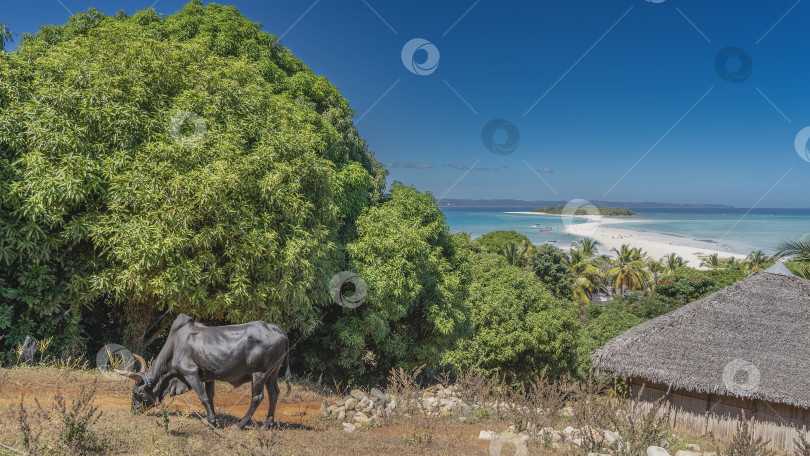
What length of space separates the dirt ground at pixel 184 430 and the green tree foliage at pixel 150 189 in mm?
1806

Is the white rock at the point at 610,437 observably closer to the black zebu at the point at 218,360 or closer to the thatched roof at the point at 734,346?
the black zebu at the point at 218,360

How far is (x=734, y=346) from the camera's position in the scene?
13.9 m

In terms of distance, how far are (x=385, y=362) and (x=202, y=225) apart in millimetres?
9013

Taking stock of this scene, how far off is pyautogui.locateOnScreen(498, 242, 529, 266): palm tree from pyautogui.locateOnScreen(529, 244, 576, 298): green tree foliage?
552 cm

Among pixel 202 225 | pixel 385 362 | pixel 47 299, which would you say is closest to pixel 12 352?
pixel 47 299

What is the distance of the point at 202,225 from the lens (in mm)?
9430

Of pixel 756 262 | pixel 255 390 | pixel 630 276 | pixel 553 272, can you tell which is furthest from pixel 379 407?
pixel 756 262

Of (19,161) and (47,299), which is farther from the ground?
(19,161)

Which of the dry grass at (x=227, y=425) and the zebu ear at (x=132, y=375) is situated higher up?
the zebu ear at (x=132, y=375)

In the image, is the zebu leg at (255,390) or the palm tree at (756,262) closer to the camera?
the zebu leg at (255,390)

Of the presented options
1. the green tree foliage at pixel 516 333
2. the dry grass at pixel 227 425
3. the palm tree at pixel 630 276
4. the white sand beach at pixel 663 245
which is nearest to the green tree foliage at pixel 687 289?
the green tree foliage at pixel 516 333

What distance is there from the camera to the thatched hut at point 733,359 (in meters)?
12.7

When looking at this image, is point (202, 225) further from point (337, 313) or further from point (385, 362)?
point (385, 362)

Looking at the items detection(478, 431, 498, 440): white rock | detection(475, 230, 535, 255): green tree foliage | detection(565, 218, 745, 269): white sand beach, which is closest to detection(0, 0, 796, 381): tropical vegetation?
detection(478, 431, 498, 440): white rock
